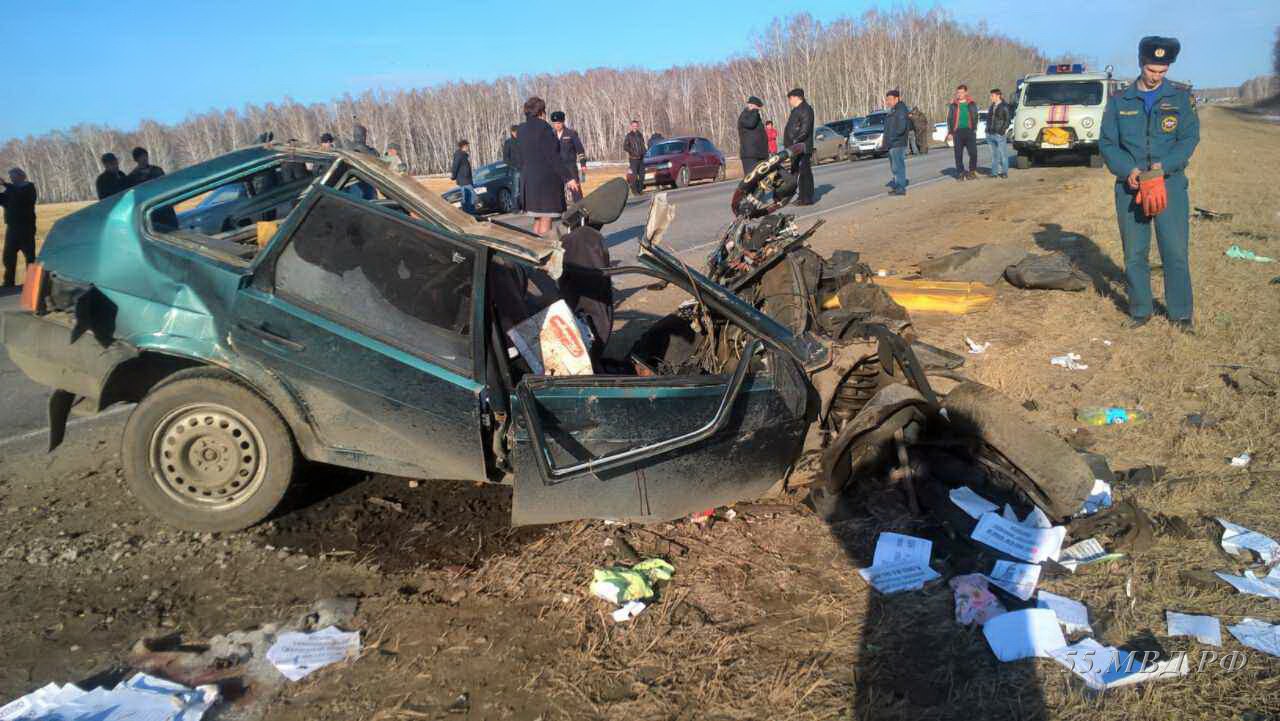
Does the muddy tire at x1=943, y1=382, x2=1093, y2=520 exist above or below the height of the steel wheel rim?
below

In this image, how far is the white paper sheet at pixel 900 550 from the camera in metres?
3.43

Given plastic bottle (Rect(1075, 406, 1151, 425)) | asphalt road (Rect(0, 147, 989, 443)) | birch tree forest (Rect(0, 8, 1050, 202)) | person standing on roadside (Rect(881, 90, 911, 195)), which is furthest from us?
birch tree forest (Rect(0, 8, 1050, 202))

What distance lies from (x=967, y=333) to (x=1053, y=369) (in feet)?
3.69

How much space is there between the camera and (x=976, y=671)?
9.09ft

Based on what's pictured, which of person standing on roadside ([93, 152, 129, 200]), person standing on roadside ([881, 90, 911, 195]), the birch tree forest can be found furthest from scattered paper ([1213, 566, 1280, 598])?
the birch tree forest

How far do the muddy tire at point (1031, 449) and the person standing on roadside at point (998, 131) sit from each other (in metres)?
18.0

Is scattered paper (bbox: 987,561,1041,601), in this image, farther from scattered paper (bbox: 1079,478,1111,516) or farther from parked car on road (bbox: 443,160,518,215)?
parked car on road (bbox: 443,160,518,215)

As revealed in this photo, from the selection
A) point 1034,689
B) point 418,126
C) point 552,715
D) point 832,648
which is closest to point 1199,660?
point 1034,689

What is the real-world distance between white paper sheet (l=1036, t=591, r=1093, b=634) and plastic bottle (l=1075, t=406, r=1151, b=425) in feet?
7.25

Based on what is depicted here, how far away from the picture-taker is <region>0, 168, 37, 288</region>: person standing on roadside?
12.4m

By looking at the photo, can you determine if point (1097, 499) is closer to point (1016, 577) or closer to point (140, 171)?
point (1016, 577)

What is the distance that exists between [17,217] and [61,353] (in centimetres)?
1128

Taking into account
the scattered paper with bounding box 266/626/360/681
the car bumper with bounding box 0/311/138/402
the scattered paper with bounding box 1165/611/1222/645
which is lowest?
the scattered paper with bounding box 1165/611/1222/645

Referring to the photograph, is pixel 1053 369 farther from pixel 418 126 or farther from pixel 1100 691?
pixel 418 126
